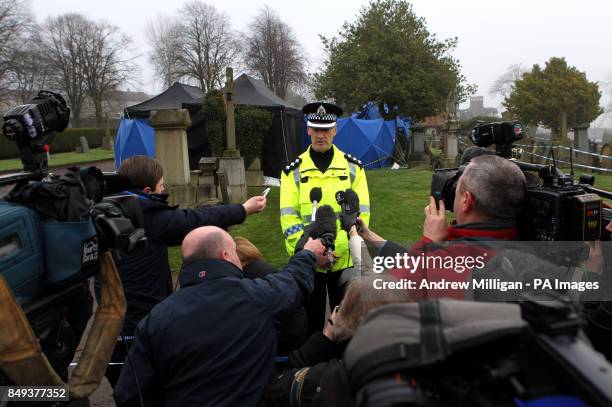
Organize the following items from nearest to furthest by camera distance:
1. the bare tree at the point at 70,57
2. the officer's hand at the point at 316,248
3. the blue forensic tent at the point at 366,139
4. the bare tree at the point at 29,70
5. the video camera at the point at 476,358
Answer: the video camera at the point at 476,358, the officer's hand at the point at 316,248, the blue forensic tent at the point at 366,139, the bare tree at the point at 29,70, the bare tree at the point at 70,57

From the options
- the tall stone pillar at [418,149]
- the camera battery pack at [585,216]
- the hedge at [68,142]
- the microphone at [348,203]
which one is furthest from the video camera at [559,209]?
the hedge at [68,142]

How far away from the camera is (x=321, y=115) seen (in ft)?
11.1

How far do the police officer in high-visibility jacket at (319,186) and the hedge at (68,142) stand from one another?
26411 mm

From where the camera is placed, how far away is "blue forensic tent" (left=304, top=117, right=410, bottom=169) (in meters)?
19.5

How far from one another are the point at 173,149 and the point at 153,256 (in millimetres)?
5379

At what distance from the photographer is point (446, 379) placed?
732 millimetres

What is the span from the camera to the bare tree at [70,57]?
4319cm

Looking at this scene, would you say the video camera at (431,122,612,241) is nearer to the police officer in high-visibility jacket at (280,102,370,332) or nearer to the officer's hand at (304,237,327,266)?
the officer's hand at (304,237,327,266)

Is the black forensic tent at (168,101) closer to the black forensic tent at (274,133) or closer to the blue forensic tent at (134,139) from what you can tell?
the blue forensic tent at (134,139)

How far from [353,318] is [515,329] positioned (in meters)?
1.13

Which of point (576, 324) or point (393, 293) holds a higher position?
point (576, 324)

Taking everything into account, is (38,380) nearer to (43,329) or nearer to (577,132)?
(43,329)

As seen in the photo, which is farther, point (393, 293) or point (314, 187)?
point (314, 187)

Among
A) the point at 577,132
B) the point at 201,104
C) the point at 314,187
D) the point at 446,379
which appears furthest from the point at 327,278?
the point at 577,132
